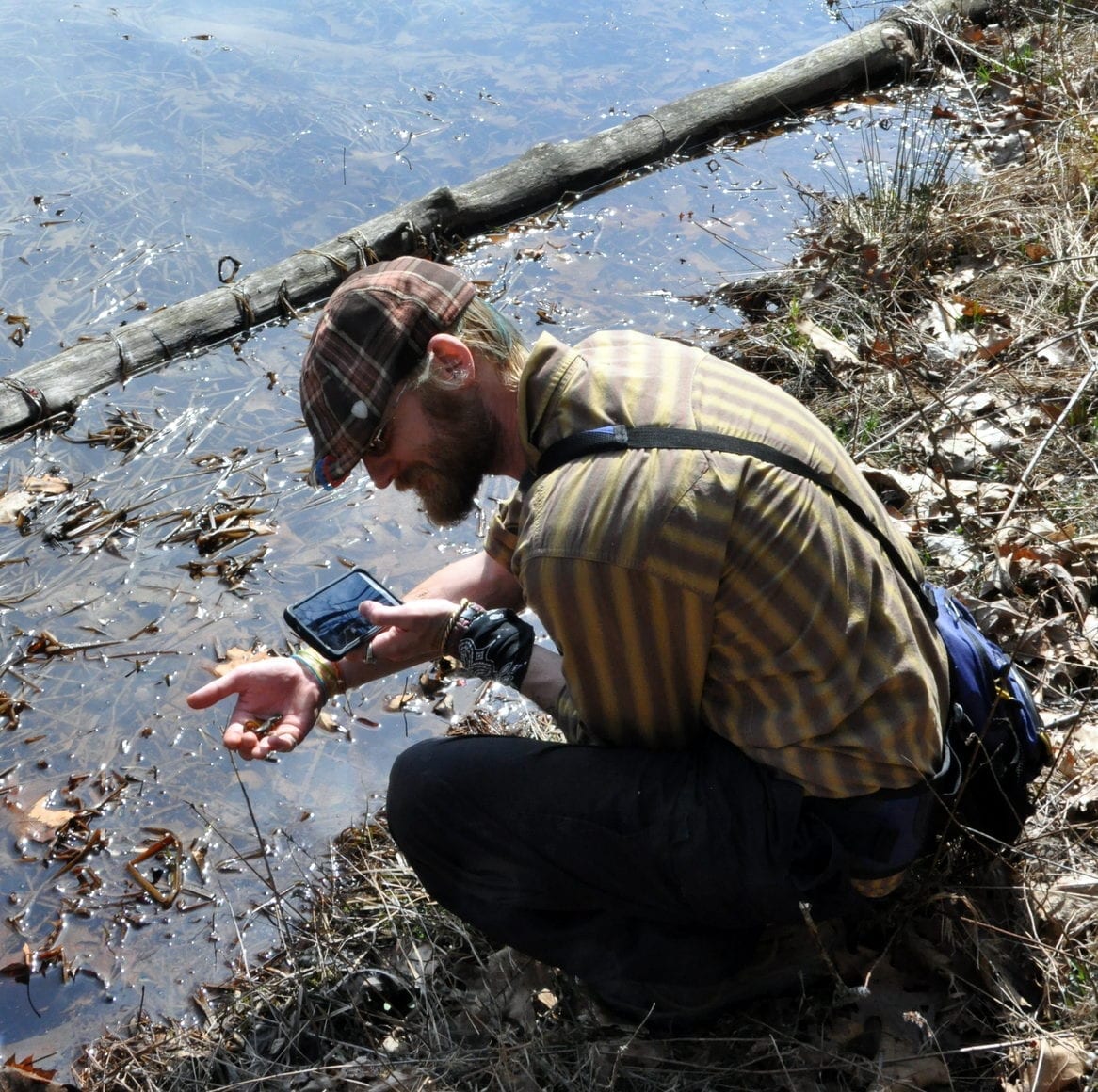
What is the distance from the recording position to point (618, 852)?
Answer: 2693 mm

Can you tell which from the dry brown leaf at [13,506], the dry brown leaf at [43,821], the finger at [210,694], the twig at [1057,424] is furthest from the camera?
the dry brown leaf at [13,506]

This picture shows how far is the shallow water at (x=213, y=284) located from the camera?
12.4 feet

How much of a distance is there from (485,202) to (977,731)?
498 cm

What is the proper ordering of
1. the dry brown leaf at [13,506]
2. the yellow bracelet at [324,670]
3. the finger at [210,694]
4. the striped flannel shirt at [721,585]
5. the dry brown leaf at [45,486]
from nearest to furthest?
the striped flannel shirt at [721,585] → the finger at [210,694] → the yellow bracelet at [324,670] → the dry brown leaf at [13,506] → the dry brown leaf at [45,486]

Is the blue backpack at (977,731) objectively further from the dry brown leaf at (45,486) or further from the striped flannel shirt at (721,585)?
the dry brown leaf at (45,486)

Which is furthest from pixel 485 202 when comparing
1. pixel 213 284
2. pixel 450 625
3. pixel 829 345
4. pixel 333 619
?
pixel 450 625

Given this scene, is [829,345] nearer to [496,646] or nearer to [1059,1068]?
[496,646]

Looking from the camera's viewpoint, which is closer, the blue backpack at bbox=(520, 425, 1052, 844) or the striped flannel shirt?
the striped flannel shirt

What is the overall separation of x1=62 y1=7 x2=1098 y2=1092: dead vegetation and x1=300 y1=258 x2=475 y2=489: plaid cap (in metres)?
1.38

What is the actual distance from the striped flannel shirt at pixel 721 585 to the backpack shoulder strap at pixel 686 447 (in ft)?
0.07

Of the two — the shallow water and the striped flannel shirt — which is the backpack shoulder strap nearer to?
the striped flannel shirt

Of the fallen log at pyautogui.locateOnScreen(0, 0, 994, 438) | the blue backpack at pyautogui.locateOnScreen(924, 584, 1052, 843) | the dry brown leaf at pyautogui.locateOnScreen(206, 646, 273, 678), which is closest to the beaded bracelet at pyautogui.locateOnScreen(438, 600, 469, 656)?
the blue backpack at pyautogui.locateOnScreen(924, 584, 1052, 843)

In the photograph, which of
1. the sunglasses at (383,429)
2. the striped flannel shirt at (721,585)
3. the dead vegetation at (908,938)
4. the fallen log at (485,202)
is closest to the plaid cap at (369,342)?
the sunglasses at (383,429)

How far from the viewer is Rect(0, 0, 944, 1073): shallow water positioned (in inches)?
149
